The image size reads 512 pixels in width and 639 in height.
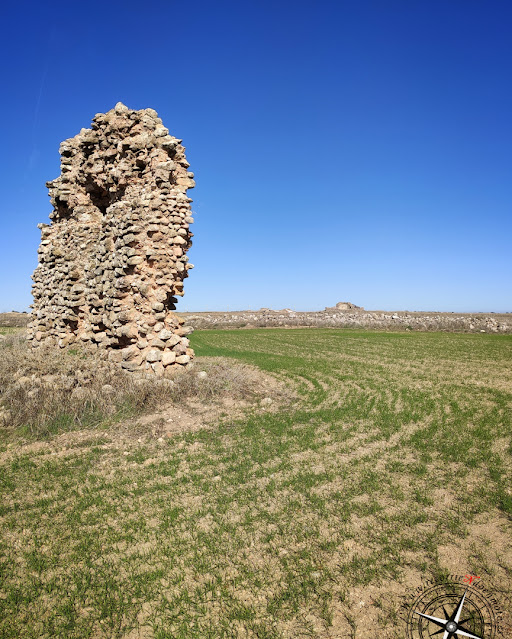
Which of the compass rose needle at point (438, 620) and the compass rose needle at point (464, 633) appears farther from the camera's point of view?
the compass rose needle at point (438, 620)

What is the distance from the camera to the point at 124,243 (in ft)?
33.1

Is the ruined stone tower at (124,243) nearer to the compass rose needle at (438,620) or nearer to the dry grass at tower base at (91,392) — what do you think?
the dry grass at tower base at (91,392)

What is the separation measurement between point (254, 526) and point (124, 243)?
8.24 meters

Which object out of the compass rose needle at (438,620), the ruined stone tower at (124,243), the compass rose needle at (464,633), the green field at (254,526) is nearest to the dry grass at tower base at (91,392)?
the green field at (254,526)

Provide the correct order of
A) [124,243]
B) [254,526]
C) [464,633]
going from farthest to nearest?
1. [124,243]
2. [254,526]
3. [464,633]

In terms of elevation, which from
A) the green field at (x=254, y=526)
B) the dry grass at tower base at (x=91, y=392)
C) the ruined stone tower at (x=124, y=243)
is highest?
the ruined stone tower at (x=124, y=243)

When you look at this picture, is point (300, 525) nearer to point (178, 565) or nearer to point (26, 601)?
point (178, 565)

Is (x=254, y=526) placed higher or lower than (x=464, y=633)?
lower

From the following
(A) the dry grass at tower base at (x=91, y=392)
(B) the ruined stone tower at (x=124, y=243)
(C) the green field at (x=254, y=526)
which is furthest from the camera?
(B) the ruined stone tower at (x=124, y=243)

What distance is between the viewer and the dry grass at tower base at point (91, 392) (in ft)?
23.1

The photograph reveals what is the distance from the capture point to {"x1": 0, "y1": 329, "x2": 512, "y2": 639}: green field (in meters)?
2.93

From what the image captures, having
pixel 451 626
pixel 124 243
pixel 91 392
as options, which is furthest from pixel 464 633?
pixel 124 243

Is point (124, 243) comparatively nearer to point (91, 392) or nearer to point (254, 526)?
point (91, 392)

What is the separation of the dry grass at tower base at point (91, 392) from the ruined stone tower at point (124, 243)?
932 millimetres
